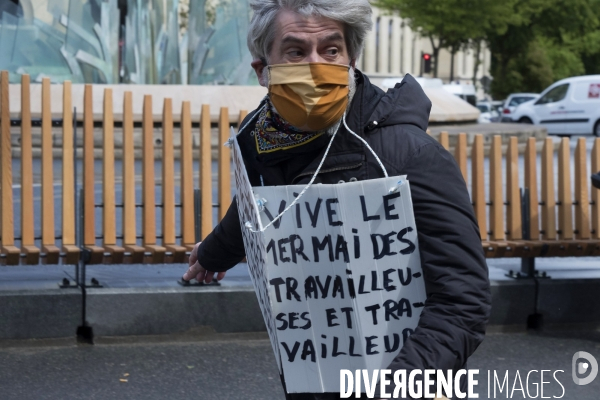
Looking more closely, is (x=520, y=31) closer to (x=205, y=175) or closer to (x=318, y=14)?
(x=205, y=175)

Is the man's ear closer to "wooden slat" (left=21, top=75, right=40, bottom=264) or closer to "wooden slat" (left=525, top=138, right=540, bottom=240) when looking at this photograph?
"wooden slat" (left=21, top=75, right=40, bottom=264)

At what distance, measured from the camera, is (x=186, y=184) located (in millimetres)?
5961

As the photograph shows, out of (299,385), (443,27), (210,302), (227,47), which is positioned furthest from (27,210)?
(443,27)

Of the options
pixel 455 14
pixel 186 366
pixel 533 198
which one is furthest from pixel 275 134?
pixel 455 14

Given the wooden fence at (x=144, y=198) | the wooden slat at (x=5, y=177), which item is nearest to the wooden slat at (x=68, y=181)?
the wooden fence at (x=144, y=198)

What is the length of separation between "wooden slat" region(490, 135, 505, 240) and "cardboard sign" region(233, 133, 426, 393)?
13.8 ft

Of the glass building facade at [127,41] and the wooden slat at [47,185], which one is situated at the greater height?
the glass building facade at [127,41]

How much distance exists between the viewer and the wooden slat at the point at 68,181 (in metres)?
5.72

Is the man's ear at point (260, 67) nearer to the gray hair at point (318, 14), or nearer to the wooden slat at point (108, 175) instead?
the gray hair at point (318, 14)

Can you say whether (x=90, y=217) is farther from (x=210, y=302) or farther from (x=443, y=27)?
(x=443, y=27)

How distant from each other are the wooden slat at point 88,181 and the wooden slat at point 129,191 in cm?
18

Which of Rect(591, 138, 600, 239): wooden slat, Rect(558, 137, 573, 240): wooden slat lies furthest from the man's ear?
Rect(591, 138, 600, 239): wooden slat

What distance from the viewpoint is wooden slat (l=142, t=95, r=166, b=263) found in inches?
230

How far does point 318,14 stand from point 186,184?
3881 mm
